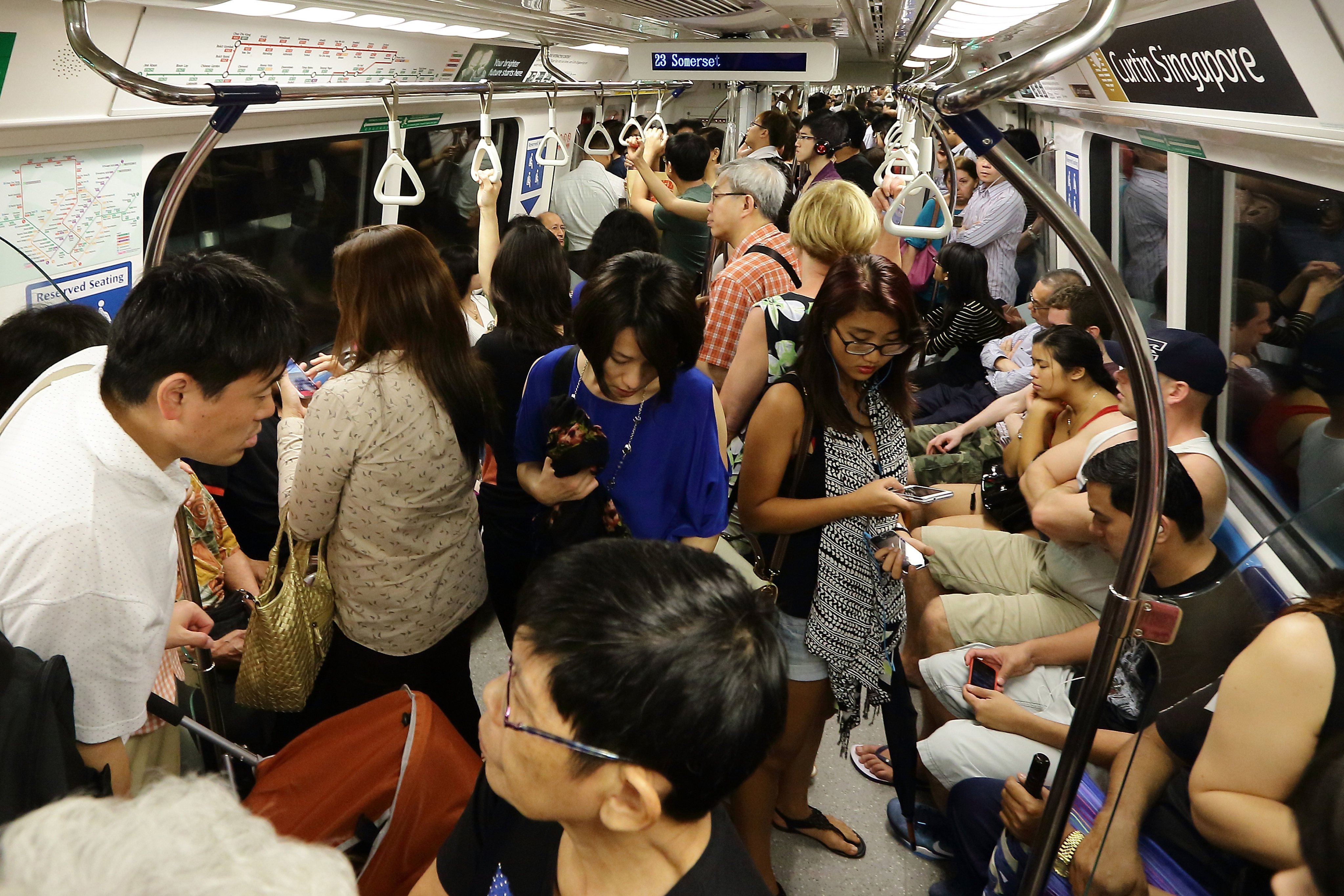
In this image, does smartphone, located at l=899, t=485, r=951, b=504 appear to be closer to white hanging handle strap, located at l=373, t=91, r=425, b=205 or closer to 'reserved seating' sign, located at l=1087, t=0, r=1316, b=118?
'reserved seating' sign, located at l=1087, t=0, r=1316, b=118

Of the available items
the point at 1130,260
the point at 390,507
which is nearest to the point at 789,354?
the point at 390,507

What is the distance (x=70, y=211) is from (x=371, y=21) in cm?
150

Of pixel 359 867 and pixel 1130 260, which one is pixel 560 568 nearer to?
pixel 359 867

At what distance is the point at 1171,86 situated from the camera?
3.28 meters

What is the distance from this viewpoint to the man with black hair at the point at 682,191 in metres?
5.88

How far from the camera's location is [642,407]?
95.3 inches

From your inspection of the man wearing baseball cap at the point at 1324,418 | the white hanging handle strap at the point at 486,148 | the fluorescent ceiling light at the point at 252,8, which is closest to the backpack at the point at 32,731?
the white hanging handle strap at the point at 486,148

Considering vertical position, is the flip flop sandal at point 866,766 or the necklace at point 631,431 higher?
the necklace at point 631,431

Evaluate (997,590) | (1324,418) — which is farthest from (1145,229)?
(997,590)

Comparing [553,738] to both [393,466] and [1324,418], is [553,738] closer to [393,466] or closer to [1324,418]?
[393,466]

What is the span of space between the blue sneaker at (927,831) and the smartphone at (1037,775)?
2.17 ft

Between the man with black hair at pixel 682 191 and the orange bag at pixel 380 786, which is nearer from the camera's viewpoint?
the orange bag at pixel 380 786

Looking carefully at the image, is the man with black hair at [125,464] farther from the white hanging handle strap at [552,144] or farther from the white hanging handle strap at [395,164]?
the white hanging handle strap at [552,144]

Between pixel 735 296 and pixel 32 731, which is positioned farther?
pixel 735 296
